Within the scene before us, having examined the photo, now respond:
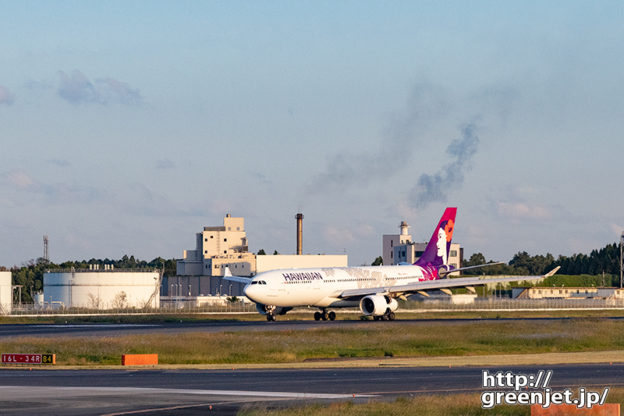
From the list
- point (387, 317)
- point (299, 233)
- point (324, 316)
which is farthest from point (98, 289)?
point (299, 233)

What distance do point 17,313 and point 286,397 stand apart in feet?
287

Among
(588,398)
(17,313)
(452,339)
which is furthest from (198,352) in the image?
(17,313)

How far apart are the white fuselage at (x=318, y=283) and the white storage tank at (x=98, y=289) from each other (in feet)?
147

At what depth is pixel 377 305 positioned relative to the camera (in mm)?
88938

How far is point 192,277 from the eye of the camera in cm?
19200

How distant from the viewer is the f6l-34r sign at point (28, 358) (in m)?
47.3

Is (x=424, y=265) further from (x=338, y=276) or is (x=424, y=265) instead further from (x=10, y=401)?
(x=10, y=401)

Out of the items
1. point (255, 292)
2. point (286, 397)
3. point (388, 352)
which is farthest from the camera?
point (255, 292)

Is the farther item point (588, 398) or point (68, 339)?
point (68, 339)

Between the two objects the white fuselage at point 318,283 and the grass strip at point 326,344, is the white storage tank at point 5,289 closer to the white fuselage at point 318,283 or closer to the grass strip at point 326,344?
the white fuselage at point 318,283

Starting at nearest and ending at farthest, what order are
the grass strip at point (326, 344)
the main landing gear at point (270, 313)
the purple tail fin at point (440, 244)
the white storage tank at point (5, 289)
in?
the grass strip at point (326, 344) → the main landing gear at point (270, 313) → the purple tail fin at point (440, 244) → the white storage tank at point (5, 289)

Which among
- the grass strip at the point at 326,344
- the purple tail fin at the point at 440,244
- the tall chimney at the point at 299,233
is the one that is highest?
the tall chimney at the point at 299,233

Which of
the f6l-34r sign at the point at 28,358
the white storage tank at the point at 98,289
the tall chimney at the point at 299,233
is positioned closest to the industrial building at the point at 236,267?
the tall chimney at the point at 299,233

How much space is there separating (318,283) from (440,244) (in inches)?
813
